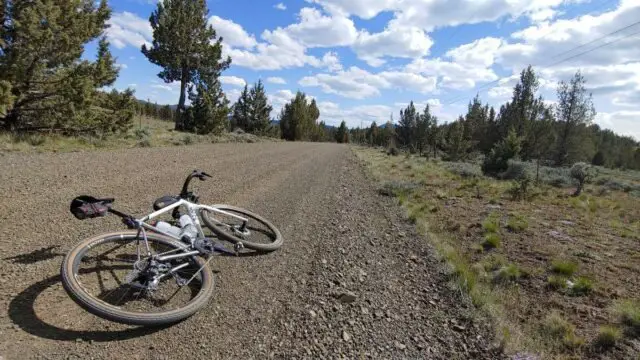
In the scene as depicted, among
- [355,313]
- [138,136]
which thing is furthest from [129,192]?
[138,136]

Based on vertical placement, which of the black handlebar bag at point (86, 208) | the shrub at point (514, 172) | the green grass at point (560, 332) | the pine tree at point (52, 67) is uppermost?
the pine tree at point (52, 67)

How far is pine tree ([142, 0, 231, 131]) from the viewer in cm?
2927

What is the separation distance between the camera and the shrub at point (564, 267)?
250 inches

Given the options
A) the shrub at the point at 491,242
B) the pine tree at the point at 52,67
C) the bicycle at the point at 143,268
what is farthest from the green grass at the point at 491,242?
the pine tree at the point at 52,67

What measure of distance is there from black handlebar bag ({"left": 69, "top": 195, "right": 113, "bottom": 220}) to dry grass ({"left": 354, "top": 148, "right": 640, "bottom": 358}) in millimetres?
→ 4267

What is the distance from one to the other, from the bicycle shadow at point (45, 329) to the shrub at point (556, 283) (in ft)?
19.4

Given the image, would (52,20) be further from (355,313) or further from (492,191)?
(492,191)

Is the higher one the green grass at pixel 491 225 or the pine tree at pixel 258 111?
the pine tree at pixel 258 111

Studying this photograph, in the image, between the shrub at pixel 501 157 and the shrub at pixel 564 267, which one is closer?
the shrub at pixel 564 267

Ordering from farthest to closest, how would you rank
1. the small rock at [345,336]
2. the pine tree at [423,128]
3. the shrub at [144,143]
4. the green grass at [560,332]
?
the pine tree at [423,128]
the shrub at [144,143]
the green grass at [560,332]
the small rock at [345,336]

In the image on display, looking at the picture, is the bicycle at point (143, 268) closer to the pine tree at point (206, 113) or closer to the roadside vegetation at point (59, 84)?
the roadside vegetation at point (59, 84)

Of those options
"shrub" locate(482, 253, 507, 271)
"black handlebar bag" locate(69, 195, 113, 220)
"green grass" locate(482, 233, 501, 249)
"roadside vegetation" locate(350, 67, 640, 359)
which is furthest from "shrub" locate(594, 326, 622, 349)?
"black handlebar bag" locate(69, 195, 113, 220)

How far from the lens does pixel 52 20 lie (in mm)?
11914

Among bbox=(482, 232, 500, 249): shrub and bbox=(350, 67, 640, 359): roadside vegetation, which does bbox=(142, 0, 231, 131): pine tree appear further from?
bbox=(482, 232, 500, 249): shrub
